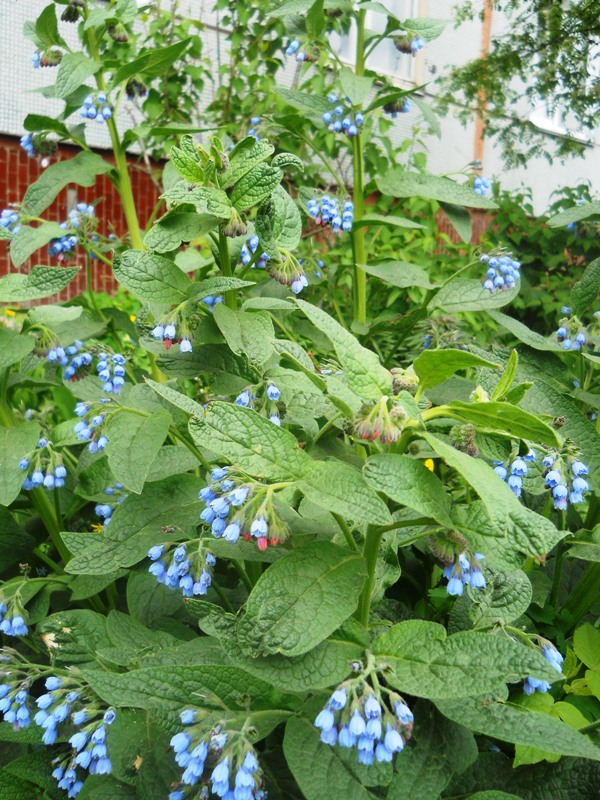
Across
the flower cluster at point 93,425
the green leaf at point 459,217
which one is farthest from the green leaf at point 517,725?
the green leaf at point 459,217

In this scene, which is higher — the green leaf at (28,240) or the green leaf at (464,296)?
the green leaf at (28,240)

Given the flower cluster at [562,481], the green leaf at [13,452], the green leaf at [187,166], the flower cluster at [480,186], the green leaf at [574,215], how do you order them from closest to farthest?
the flower cluster at [562,481] → the green leaf at [187,166] → the green leaf at [13,452] → the green leaf at [574,215] → the flower cluster at [480,186]

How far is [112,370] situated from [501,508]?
1057 millimetres

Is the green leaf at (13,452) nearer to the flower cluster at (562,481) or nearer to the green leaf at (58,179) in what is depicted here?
the green leaf at (58,179)

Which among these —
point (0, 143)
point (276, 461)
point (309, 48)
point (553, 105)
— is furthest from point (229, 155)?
point (0, 143)

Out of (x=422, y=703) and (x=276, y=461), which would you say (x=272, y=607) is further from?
(x=422, y=703)

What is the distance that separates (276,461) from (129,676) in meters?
0.30

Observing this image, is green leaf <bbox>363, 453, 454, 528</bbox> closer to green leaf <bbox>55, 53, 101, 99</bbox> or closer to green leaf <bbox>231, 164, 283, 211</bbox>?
green leaf <bbox>231, 164, 283, 211</bbox>

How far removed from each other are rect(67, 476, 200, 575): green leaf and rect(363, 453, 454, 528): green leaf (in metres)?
0.41

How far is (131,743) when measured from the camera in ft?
3.44

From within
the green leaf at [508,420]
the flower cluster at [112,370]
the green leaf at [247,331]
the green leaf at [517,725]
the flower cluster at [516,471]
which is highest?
the green leaf at [508,420]

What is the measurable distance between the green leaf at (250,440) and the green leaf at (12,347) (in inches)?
27.0

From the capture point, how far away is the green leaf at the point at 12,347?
1.44m

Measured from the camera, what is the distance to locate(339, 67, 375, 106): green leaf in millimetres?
1873
